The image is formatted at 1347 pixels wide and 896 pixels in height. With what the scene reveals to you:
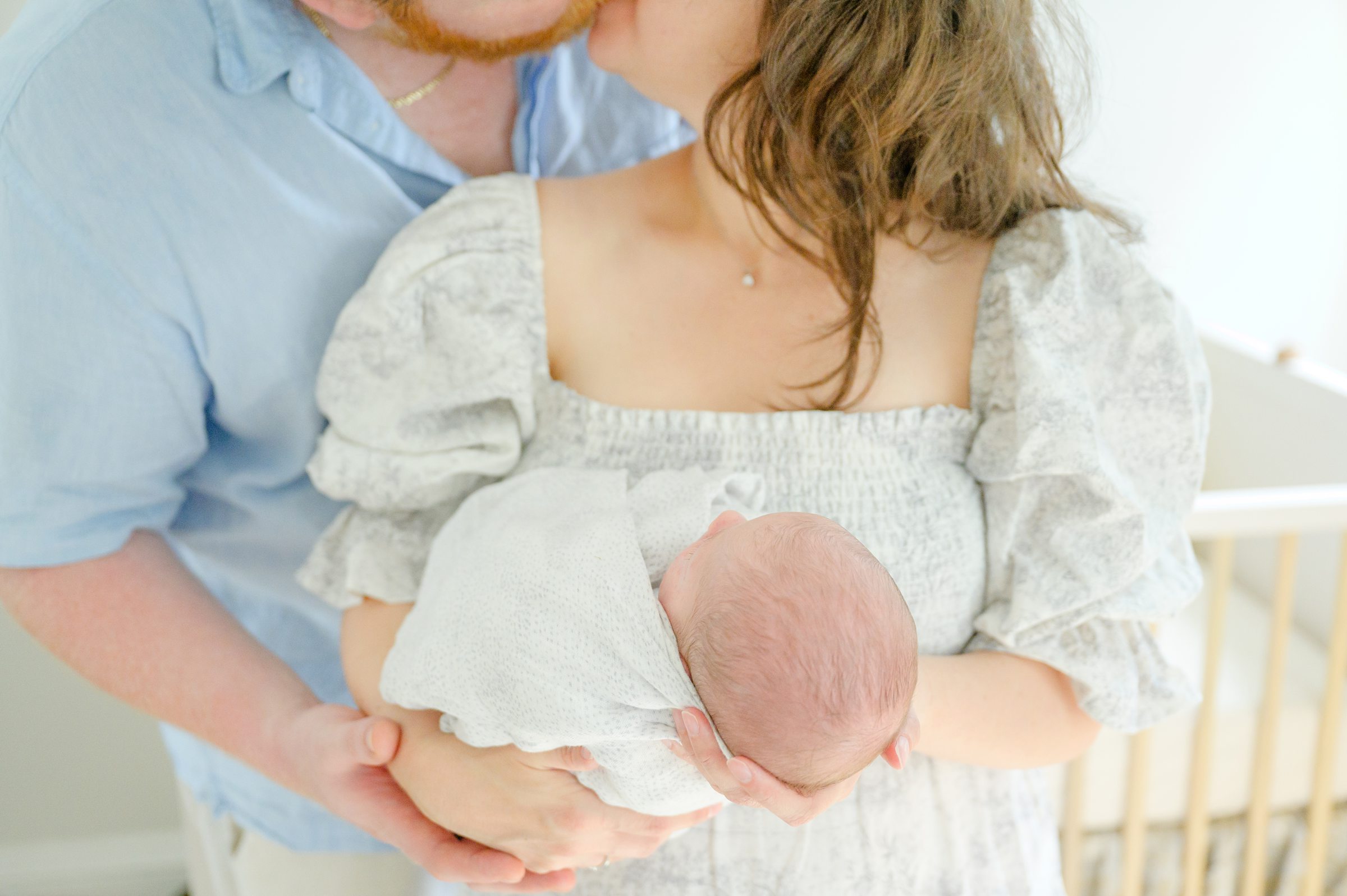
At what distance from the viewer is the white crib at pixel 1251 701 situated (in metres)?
1.53

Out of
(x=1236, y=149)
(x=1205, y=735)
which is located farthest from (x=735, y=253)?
(x=1236, y=149)

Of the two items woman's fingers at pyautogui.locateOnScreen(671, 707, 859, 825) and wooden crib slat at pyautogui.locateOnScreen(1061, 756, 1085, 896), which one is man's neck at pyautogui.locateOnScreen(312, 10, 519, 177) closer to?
woman's fingers at pyautogui.locateOnScreen(671, 707, 859, 825)

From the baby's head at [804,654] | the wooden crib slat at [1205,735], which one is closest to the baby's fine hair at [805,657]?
the baby's head at [804,654]

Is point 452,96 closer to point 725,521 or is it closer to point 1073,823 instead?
point 725,521

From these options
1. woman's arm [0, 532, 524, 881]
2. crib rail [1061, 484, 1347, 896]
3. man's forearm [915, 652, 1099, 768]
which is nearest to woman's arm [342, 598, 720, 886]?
woman's arm [0, 532, 524, 881]

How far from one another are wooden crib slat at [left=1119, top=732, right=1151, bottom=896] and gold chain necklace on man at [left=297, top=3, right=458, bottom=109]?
Answer: 1366mm

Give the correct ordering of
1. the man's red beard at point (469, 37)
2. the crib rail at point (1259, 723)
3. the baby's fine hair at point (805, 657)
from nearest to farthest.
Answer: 1. the baby's fine hair at point (805, 657)
2. the man's red beard at point (469, 37)
3. the crib rail at point (1259, 723)

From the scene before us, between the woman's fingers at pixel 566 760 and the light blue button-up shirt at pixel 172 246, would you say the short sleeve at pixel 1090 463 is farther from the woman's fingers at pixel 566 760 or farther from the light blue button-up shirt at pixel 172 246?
the light blue button-up shirt at pixel 172 246

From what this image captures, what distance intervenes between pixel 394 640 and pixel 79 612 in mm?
353

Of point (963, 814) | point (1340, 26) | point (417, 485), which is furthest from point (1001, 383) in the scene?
point (1340, 26)

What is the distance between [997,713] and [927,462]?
231 millimetres

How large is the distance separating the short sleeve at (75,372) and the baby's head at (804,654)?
1.97 feet

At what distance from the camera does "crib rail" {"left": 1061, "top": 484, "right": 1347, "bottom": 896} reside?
4.54ft

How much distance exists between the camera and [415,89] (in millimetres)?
1121
